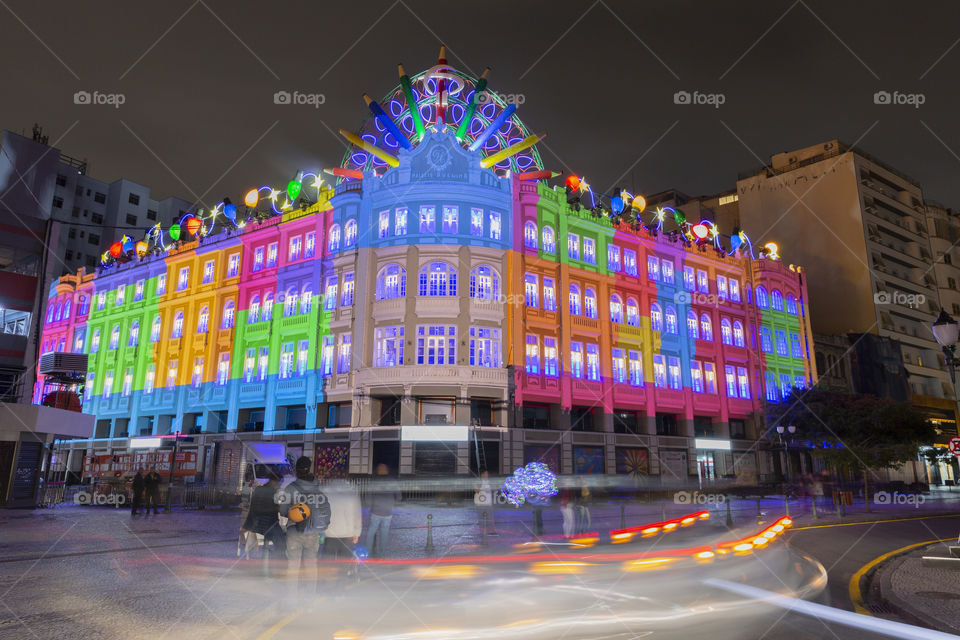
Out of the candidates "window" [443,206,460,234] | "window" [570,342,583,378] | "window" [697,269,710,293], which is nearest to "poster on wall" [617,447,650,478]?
"window" [570,342,583,378]

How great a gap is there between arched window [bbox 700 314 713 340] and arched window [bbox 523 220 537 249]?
16.3 m

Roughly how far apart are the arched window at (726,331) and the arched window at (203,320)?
124 ft

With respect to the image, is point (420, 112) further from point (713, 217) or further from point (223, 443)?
point (713, 217)

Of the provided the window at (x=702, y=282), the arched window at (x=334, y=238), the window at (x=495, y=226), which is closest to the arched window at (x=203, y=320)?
the arched window at (x=334, y=238)

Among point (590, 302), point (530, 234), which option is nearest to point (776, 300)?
point (590, 302)

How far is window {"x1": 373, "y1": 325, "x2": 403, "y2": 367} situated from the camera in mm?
33688

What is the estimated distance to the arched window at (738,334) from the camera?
47153mm

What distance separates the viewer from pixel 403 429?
31.9 meters

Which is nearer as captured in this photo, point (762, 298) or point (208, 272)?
point (208, 272)

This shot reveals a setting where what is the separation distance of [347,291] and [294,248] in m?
6.74

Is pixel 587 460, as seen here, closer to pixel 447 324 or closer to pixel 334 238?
pixel 447 324

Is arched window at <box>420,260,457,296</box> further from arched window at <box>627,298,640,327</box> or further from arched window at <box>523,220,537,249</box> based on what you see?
arched window at <box>627,298,640,327</box>

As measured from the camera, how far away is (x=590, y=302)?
39688mm

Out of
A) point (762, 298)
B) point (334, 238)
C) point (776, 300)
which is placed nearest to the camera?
point (334, 238)
